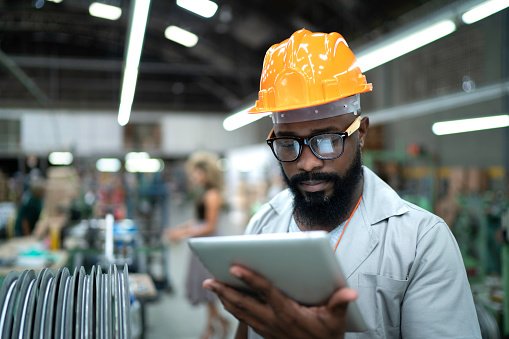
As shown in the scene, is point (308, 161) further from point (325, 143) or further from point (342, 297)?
point (342, 297)

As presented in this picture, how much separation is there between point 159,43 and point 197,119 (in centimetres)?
659

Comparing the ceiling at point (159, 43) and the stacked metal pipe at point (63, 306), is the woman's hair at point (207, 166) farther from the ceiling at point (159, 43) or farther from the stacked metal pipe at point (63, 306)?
the stacked metal pipe at point (63, 306)

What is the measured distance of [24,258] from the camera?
13.7 ft

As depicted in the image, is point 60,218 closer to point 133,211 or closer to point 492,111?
point 133,211

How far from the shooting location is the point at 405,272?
1.16 meters

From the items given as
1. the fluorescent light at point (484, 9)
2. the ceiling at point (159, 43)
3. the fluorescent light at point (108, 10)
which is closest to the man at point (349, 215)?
the fluorescent light at point (484, 9)

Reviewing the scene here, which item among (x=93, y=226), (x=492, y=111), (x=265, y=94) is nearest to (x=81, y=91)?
(x=93, y=226)

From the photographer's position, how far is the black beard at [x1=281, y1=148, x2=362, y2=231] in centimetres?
127

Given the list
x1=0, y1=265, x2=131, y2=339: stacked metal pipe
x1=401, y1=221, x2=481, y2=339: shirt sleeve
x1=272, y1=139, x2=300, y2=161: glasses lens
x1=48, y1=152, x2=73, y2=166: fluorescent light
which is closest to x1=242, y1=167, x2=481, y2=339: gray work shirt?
x1=401, y1=221, x2=481, y2=339: shirt sleeve

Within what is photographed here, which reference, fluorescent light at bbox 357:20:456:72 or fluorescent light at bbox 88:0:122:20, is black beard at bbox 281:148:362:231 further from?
fluorescent light at bbox 88:0:122:20

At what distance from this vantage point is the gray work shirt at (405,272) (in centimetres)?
108

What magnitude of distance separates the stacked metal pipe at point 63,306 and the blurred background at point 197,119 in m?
2.27

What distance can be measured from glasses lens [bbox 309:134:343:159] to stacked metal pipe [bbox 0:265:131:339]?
573 millimetres

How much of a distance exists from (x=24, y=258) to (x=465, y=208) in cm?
535
